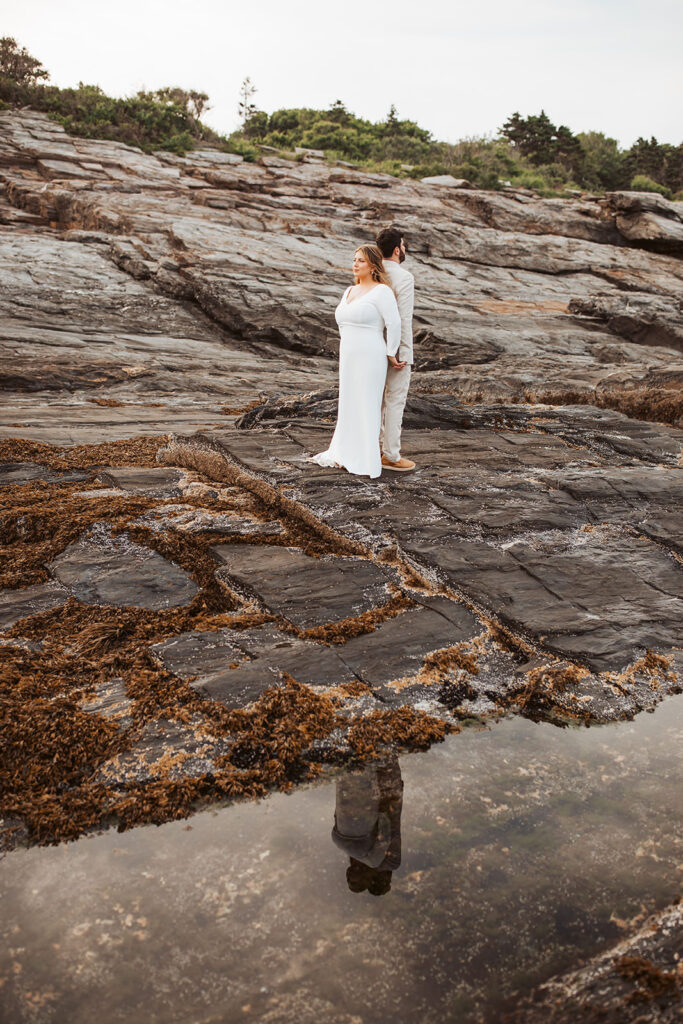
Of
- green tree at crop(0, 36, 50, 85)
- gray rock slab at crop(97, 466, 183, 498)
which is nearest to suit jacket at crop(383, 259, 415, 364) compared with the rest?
gray rock slab at crop(97, 466, 183, 498)

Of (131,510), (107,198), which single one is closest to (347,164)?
(107,198)

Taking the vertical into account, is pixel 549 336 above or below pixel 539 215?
below

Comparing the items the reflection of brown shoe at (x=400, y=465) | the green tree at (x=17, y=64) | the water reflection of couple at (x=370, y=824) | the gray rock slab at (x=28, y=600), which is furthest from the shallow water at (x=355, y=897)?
the green tree at (x=17, y=64)

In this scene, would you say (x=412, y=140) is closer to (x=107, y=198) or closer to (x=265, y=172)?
(x=265, y=172)

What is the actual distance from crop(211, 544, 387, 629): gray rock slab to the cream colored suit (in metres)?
2.09

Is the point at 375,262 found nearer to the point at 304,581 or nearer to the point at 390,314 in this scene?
the point at 390,314

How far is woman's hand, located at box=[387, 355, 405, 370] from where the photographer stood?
6682mm

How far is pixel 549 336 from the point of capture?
56.0 feet

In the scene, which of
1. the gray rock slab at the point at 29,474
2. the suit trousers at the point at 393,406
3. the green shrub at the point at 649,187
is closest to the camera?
Result: the gray rock slab at the point at 29,474

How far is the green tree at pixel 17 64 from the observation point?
29969 millimetres

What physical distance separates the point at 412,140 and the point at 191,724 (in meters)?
39.8

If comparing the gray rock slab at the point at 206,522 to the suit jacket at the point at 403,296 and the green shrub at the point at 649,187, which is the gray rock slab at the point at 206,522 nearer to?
the suit jacket at the point at 403,296

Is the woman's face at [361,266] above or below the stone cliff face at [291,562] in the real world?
above

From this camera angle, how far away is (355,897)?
102 inches
